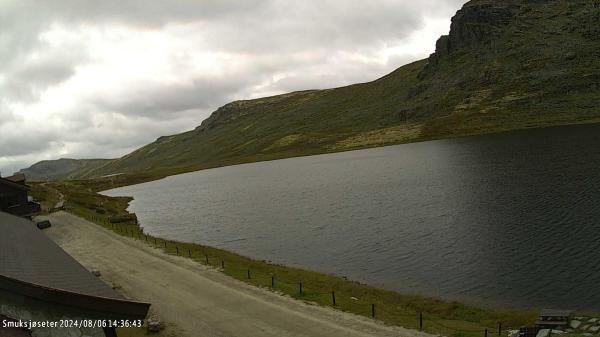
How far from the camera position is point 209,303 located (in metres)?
35.5

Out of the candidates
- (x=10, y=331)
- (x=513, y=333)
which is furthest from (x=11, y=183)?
(x=513, y=333)

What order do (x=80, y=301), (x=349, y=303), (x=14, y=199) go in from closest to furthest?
(x=80, y=301) < (x=349, y=303) < (x=14, y=199)

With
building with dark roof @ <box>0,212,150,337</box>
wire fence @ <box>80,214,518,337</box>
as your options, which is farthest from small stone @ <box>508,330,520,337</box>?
building with dark roof @ <box>0,212,150,337</box>

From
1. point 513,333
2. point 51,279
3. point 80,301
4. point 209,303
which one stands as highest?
point 51,279

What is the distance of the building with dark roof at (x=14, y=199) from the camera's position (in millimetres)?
80250

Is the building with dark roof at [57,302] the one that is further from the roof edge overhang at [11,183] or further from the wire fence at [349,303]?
the roof edge overhang at [11,183]

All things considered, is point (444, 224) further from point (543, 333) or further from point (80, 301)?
point (80, 301)

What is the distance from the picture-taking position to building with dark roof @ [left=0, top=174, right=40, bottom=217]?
80250 millimetres

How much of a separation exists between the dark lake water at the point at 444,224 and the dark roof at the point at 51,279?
29.4 m

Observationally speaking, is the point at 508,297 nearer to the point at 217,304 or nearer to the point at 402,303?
the point at 402,303

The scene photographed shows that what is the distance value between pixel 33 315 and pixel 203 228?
6827cm

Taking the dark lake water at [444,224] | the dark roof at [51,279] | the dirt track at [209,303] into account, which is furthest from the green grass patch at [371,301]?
Result: the dark roof at [51,279]

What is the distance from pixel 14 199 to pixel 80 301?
264ft

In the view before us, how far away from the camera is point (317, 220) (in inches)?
2953
